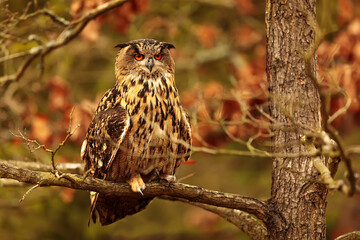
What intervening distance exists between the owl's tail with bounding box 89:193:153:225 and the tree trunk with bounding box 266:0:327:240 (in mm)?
1260

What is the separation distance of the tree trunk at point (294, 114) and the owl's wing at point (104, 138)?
1077 millimetres

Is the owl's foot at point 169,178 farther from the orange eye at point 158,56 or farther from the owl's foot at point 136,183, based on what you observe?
the orange eye at point 158,56

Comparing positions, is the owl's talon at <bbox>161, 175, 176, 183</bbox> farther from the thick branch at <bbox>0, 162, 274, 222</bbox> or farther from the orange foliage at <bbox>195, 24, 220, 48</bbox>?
the orange foliage at <bbox>195, 24, 220, 48</bbox>

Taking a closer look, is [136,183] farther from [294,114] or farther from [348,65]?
[348,65]

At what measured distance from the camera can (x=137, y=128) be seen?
4031mm

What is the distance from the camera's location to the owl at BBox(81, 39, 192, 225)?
158 inches

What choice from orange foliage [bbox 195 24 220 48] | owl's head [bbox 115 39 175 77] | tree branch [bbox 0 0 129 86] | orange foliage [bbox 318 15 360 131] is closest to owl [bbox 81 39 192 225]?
owl's head [bbox 115 39 175 77]

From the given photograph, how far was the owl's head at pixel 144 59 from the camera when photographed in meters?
4.36

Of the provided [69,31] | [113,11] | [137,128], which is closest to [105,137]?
[137,128]

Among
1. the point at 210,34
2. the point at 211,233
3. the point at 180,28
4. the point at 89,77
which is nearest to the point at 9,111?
the point at 89,77

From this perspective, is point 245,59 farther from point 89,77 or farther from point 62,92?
point 62,92

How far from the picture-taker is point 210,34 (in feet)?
29.1

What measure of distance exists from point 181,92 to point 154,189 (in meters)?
4.43

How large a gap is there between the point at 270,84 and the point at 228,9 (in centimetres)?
419
